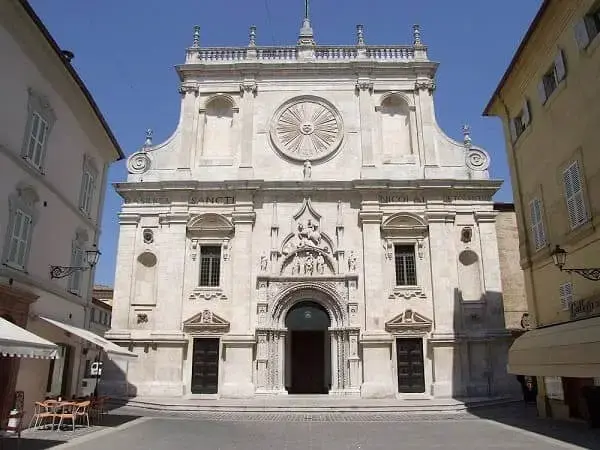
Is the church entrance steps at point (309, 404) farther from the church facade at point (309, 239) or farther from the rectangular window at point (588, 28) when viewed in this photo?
the rectangular window at point (588, 28)

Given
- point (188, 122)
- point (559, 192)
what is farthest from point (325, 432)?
point (188, 122)

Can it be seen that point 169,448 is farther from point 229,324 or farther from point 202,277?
point 202,277

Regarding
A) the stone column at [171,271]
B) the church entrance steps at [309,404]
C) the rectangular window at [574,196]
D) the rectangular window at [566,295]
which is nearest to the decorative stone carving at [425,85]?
the rectangular window at [574,196]

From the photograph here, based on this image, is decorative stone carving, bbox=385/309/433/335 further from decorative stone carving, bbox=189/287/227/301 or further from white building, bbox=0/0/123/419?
white building, bbox=0/0/123/419

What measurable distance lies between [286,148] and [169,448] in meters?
17.4

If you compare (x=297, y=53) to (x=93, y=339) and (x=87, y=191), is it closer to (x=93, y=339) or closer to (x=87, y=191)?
(x=87, y=191)

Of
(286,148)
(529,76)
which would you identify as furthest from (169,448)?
(286,148)

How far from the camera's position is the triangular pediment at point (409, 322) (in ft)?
74.5

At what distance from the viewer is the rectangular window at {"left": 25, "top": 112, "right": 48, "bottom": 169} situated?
46.2ft

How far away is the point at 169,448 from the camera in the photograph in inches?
442

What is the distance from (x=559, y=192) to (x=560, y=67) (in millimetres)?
3569

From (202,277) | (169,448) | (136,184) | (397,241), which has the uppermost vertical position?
(136,184)

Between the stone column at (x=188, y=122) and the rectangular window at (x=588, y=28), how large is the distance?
708 inches

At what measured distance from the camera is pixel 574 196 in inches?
542
